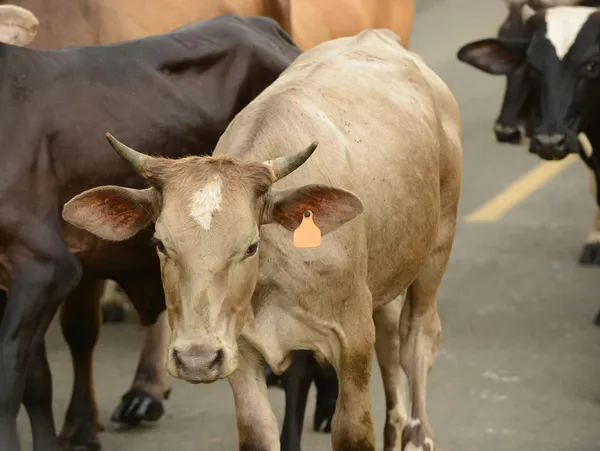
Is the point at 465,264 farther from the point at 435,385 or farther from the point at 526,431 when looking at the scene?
the point at 526,431

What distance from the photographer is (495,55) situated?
10.2 meters

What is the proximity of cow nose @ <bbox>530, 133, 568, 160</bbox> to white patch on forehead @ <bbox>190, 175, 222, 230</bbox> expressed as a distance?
14.0ft

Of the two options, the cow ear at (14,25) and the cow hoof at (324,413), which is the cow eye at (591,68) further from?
the cow ear at (14,25)

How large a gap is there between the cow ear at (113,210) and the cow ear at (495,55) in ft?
14.7

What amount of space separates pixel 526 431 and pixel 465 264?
359 cm

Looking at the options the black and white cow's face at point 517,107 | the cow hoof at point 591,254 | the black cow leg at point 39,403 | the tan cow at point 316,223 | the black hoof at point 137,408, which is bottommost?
the cow hoof at point 591,254

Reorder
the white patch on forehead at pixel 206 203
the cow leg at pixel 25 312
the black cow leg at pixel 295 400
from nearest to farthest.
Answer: the white patch on forehead at pixel 206 203
the cow leg at pixel 25 312
the black cow leg at pixel 295 400

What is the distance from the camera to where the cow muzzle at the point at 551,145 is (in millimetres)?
9578

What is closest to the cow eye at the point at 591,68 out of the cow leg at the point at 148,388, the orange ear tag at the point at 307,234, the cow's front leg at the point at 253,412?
the cow leg at the point at 148,388

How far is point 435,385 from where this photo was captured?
9.07m

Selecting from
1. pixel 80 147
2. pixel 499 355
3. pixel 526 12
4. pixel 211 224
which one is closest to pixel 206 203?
pixel 211 224

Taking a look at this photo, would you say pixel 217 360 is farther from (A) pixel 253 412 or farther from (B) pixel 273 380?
(B) pixel 273 380

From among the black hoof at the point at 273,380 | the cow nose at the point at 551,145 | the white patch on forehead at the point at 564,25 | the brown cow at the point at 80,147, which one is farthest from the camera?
the white patch on forehead at the point at 564,25

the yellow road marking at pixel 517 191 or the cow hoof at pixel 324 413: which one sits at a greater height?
the cow hoof at pixel 324 413
